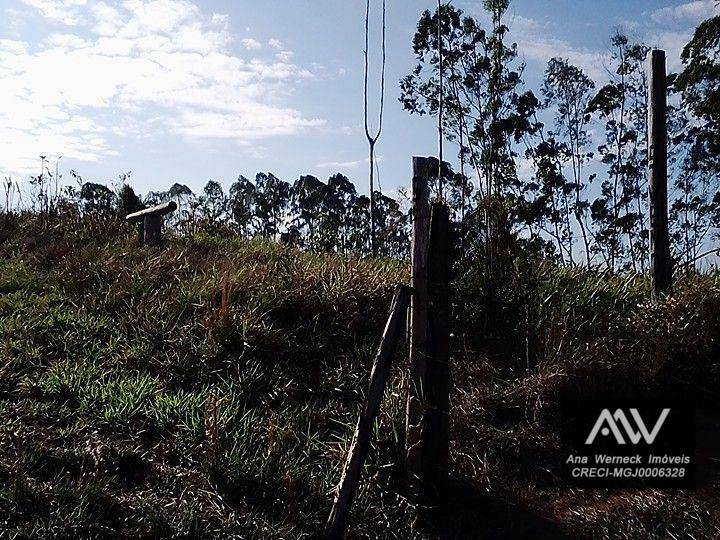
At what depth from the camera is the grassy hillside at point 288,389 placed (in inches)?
203

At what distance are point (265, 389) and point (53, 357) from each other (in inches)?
89.4

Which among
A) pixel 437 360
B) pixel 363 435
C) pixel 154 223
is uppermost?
pixel 154 223

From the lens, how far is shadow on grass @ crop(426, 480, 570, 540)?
525 centimetres

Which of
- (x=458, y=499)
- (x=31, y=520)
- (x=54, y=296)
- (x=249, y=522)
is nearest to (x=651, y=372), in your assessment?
(x=458, y=499)

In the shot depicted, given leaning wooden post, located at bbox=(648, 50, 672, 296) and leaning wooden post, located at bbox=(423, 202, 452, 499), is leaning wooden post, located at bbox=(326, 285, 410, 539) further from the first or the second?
leaning wooden post, located at bbox=(648, 50, 672, 296)

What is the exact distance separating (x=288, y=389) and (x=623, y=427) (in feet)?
9.80

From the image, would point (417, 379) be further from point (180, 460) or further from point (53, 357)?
point (53, 357)

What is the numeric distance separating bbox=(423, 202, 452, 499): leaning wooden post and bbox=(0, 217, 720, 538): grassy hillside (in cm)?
28

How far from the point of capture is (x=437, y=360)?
534 cm

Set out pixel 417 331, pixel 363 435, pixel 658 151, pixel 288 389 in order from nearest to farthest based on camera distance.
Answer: pixel 363 435
pixel 417 331
pixel 288 389
pixel 658 151

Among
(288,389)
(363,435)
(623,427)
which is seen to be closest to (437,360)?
(363,435)

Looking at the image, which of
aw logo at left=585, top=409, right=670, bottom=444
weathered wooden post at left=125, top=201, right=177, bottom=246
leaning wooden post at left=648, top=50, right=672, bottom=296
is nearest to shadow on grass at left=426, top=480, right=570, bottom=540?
aw logo at left=585, top=409, right=670, bottom=444

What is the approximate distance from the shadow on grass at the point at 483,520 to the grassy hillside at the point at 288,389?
0.05ft

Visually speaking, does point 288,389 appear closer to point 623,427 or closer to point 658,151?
point 623,427
